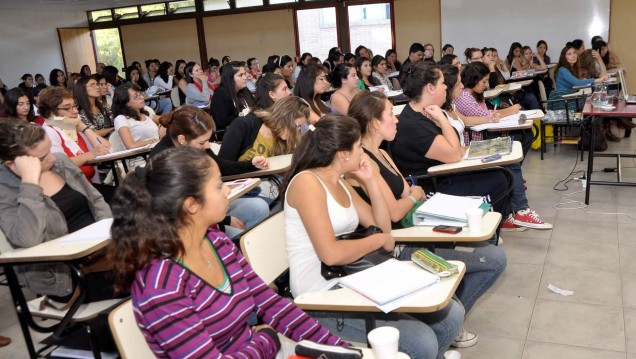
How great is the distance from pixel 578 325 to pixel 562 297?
1.04 ft

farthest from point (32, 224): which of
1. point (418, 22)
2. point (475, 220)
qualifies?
point (418, 22)

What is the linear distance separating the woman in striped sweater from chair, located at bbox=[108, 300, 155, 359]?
0.30 feet

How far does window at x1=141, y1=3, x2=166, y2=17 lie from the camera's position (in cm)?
1307

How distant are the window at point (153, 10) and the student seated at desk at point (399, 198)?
11.4 m

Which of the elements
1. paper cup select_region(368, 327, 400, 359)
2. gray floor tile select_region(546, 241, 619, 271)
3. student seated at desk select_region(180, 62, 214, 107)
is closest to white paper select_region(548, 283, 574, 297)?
gray floor tile select_region(546, 241, 619, 271)

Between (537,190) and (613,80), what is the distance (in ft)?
9.33

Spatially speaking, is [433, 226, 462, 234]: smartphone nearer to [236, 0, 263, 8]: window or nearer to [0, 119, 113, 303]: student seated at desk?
[0, 119, 113, 303]: student seated at desk

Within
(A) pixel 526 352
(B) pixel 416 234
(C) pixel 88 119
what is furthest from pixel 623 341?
(C) pixel 88 119

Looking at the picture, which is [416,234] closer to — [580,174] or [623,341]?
[623,341]

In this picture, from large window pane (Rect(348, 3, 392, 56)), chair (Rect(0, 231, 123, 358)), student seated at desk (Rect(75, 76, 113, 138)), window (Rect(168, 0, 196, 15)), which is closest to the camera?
chair (Rect(0, 231, 123, 358))

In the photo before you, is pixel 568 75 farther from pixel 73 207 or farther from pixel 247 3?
pixel 247 3

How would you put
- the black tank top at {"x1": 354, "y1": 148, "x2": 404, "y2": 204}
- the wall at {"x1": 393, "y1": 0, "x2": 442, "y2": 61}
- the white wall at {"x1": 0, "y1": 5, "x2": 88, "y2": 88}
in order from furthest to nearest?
1. the white wall at {"x1": 0, "y1": 5, "x2": 88, "y2": 88}
2. the wall at {"x1": 393, "y1": 0, "x2": 442, "y2": 61}
3. the black tank top at {"x1": 354, "y1": 148, "x2": 404, "y2": 204}

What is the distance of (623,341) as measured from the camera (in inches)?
103

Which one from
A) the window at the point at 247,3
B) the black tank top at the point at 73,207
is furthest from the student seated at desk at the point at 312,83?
the window at the point at 247,3
